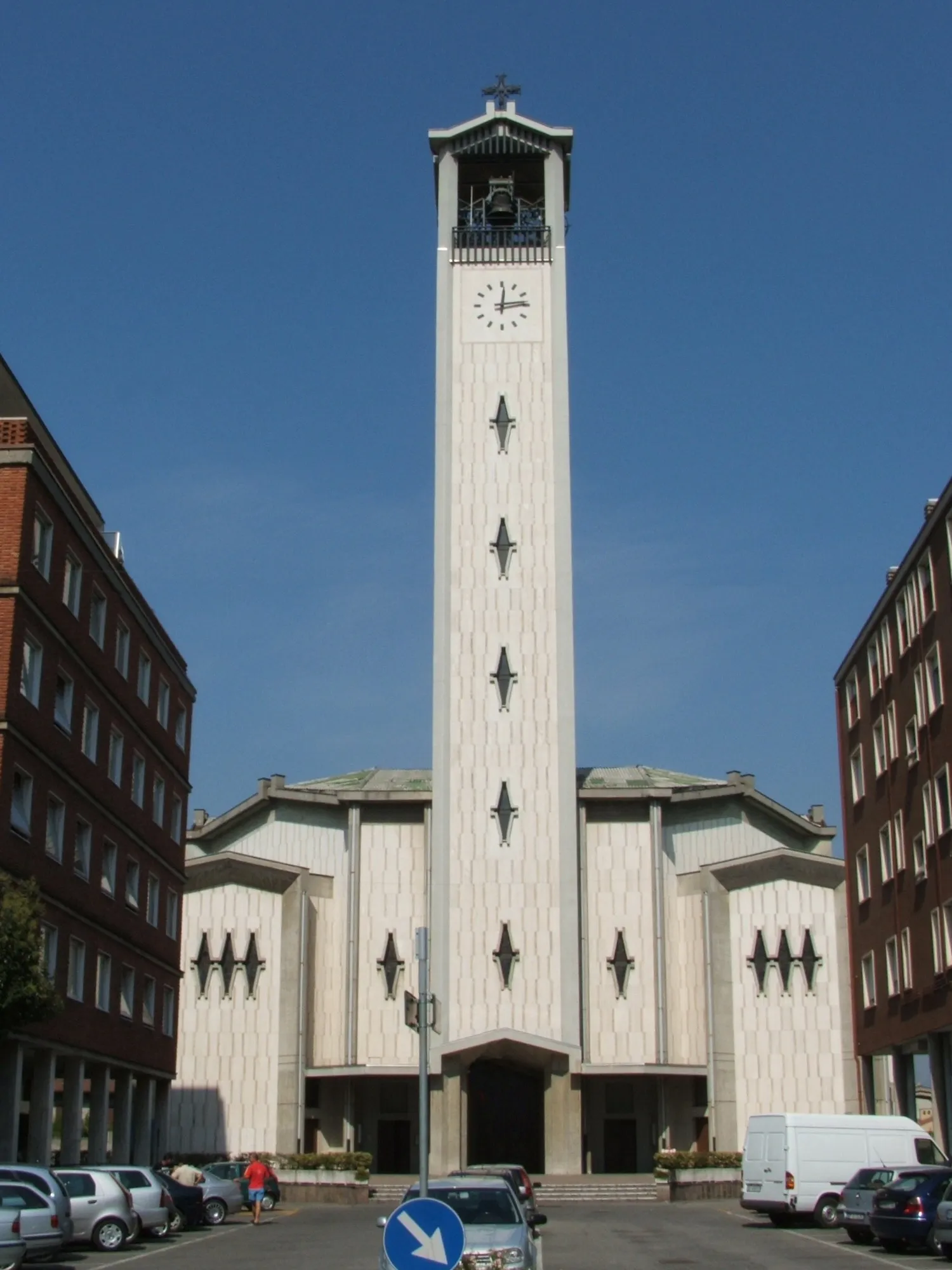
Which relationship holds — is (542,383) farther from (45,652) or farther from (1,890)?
(1,890)

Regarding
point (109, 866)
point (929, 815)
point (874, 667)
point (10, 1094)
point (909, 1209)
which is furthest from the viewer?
point (874, 667)

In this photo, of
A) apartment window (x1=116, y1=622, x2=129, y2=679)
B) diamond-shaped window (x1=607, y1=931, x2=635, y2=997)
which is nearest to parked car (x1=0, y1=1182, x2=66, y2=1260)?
apartment window (x1=116, y1=622, x2=129, y2=679)

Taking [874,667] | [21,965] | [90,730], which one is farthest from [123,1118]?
[874,667]

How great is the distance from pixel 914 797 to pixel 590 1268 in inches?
826

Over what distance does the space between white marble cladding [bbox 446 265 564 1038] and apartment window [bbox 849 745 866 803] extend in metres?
10.6

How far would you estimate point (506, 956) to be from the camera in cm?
5350

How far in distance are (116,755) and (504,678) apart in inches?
689

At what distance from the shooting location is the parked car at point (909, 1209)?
25.4 meters

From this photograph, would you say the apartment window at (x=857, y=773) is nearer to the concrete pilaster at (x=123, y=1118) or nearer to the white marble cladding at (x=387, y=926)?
the white marble cladding at (x=387, y=926)

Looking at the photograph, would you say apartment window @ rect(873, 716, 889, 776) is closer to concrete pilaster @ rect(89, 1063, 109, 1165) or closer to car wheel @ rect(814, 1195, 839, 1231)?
car wheel @ rect(814, 1195, 839, 1231)

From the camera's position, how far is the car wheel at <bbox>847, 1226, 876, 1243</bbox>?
28.8 m

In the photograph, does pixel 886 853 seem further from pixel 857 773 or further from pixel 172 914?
pixel 172 914

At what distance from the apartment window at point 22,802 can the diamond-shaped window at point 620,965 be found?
2788cm

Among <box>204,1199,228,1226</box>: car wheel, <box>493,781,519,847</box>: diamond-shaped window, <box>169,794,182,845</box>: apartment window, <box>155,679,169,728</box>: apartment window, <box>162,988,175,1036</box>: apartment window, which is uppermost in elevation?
<box>155,679,169,728</box>: apartment window
